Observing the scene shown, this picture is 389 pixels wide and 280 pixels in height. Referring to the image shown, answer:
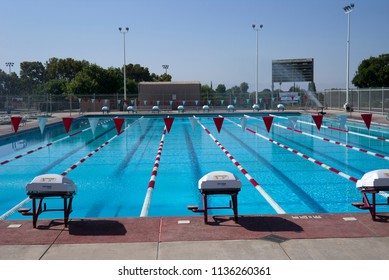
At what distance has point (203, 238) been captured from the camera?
497cm

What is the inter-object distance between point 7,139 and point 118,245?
14.5m

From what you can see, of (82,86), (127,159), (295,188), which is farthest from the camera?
(82,86)

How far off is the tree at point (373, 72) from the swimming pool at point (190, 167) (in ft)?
105

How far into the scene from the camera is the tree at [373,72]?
160ft

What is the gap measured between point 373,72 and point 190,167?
43.4m

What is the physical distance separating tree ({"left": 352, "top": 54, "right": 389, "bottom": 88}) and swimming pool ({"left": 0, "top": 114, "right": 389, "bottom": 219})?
32.0m

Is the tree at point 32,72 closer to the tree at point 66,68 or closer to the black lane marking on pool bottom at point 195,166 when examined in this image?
the tree at point 66,68

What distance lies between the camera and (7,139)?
58.0 feet

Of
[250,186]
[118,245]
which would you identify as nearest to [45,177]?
[118,245]

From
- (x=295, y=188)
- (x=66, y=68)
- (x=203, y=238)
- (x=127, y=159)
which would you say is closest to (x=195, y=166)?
(x=127, y=159)

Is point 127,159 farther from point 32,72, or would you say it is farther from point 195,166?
point 32,72

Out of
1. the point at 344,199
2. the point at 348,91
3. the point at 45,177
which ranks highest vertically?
the point at 348,91

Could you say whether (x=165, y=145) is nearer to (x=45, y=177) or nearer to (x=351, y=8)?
(x=45, y=177)
